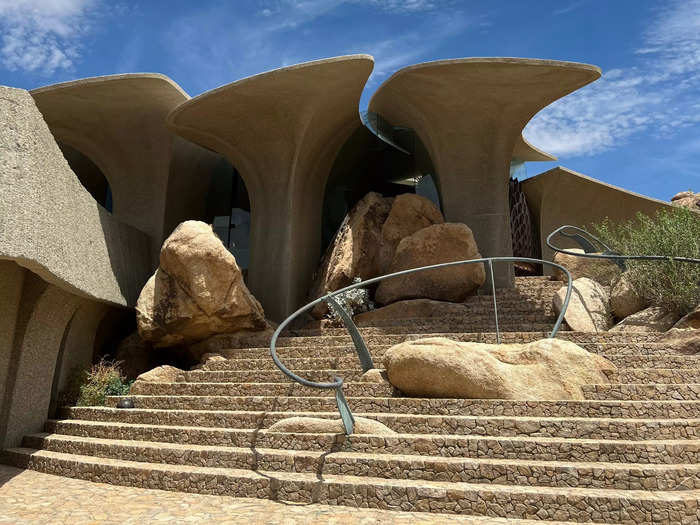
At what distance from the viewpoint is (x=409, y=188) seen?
62.9ft

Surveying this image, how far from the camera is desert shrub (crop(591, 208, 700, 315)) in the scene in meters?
9.39

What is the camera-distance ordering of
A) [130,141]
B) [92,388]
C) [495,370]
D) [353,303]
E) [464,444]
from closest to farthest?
1. [464,444]
2. [495,370]
3. [92,388]
4. [353,303]
5. [130,141]

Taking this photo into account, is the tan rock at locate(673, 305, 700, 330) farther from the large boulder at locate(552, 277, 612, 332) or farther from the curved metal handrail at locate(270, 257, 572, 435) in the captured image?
the curved metal handrail at locate(270, 257, 572, 435)

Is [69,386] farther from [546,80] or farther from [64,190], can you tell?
[546,80]

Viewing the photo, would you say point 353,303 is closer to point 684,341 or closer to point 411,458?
point 684,341

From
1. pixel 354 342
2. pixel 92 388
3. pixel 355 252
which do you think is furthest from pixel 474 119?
pixel 92 388

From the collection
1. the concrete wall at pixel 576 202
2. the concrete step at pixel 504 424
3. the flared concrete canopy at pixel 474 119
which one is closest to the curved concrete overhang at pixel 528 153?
the concrete wall at pixel 576 202

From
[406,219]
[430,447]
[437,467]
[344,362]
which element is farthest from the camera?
[406,219]

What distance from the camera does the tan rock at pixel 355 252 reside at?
13492mm

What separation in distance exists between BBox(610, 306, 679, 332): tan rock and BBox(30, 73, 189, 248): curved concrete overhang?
11379mm

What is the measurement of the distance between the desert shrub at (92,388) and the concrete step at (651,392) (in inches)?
299

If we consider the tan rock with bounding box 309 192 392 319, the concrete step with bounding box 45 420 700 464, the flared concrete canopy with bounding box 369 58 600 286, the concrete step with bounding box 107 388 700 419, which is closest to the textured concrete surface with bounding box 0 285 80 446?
the concrete step with bounding box 107 388 700 419

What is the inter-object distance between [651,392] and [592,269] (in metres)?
7.47

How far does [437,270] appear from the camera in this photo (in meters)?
12.9
